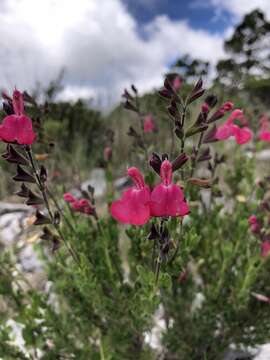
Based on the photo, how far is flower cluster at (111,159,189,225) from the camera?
125 centimetres

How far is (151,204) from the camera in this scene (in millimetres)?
1255

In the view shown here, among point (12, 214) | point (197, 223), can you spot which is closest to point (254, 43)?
point (12, 214)

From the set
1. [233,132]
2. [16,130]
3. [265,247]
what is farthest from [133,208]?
[265,247]

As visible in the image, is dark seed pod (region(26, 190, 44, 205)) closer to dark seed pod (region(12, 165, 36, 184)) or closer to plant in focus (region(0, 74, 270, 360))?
plant in focus (region(0, 74, 270, 360))

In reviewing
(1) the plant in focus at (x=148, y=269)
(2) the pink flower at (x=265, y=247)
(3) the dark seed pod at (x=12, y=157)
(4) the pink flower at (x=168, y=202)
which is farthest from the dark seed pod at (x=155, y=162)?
(2) the pink flower at (x=265, y=247)

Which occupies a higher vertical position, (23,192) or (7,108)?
(7,108)

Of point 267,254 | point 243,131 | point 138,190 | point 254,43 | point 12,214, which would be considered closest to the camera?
point 138,190

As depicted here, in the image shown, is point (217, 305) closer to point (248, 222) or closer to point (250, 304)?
point (250, 304)

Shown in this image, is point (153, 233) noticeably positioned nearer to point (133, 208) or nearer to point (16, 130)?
point (133, 208)

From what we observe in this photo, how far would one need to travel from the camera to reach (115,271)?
8.16 ft

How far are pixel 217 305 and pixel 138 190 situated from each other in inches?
64.8

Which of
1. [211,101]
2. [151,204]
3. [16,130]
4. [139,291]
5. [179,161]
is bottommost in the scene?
[139,291]

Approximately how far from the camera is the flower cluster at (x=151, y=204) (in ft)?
4.10

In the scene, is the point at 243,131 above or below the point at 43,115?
below
